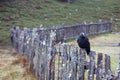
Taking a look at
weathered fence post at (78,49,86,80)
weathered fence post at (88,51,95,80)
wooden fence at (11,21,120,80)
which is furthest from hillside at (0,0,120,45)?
weathered fence post at (88,51,95,80)

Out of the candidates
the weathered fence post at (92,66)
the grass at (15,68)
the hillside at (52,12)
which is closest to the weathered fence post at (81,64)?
the weathered fence post at (92,66)

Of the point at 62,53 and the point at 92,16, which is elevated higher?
the point at 62,53

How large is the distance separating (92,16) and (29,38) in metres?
22.7

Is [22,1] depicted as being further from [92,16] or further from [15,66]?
[15,66]

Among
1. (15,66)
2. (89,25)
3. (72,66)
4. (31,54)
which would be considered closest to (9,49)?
(15,66)

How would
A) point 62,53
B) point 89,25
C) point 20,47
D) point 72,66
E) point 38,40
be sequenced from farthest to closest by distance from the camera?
point 89,25
point 20,47
point 38,40
point 62,53
point 72,66

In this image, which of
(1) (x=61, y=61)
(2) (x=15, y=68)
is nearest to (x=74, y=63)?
(1) (x=61, y=61)

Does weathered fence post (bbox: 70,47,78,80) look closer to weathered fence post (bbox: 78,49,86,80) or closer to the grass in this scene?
weathered fence post (bbox: 78,49,86,80)

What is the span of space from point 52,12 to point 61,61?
82.9ft

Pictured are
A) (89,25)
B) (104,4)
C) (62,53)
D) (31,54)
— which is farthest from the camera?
(104,4)

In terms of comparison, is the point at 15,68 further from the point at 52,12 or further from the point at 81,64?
the point at 52,12

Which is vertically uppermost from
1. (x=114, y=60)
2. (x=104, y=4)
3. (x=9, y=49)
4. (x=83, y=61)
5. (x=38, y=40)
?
(x=83, y=61)

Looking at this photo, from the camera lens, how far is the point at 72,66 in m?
9.02

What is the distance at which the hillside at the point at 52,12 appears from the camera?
29.7 meters
